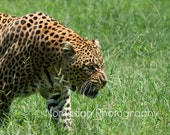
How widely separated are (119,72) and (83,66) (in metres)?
1.90

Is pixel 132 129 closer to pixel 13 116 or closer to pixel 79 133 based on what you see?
pixel 79 133

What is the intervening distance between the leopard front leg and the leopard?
7cm

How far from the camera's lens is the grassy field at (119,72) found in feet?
23.0

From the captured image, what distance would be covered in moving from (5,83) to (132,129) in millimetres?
1520

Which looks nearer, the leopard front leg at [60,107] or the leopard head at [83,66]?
A: the leopard head at [83,66]

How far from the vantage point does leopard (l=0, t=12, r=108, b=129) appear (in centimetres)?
741

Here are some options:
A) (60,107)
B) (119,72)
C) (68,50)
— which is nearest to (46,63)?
(68,50)

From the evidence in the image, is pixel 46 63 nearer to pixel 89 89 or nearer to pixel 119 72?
pixel 89 89

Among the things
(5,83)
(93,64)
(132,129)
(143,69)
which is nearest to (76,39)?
(93,64)

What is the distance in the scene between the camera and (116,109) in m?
7.61

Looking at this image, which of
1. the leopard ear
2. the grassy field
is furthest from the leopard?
the grassy field

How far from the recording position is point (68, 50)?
24.2 ft

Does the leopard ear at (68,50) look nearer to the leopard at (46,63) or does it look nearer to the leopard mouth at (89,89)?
the leopard at (46,63)

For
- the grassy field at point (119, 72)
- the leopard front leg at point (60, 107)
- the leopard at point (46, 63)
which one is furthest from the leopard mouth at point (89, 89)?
the leopard front leg at point (60, 107)
